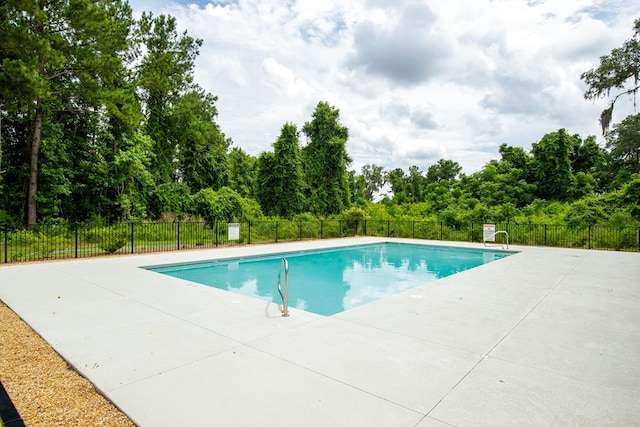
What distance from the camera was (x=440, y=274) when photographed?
10961 mm

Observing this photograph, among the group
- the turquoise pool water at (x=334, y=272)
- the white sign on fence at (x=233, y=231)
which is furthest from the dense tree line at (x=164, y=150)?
the white sign on fence at (x=233, y=231)

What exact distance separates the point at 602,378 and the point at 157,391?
3898 mm

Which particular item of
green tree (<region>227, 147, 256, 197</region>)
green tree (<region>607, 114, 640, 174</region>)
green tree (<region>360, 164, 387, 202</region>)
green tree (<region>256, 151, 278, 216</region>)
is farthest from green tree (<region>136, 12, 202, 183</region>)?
green tree (<region>360, 164, 387, 202</region>)

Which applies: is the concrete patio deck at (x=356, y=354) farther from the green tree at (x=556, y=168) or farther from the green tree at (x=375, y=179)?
the green tree at (x=375, y=179)

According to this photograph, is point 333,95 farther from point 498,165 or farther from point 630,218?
point 630,218

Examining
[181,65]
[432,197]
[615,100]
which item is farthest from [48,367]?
[432,197]

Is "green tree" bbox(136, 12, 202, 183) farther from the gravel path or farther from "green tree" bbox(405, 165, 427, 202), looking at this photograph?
"green tree" bbox(405, 165, 427, 202)

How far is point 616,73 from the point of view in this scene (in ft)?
58.2

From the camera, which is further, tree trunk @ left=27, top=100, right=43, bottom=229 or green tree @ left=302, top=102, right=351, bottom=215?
green tree @ left=302, top=102, right=351, bottom=215

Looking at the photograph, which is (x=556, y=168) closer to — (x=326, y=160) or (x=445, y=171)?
(x=326, y=160)

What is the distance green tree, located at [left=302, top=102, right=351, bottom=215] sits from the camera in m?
29.4

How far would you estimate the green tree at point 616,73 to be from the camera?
17.3 meters

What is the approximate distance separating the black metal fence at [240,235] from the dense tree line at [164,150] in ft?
5.98

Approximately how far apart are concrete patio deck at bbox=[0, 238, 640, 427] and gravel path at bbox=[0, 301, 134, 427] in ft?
0.36
